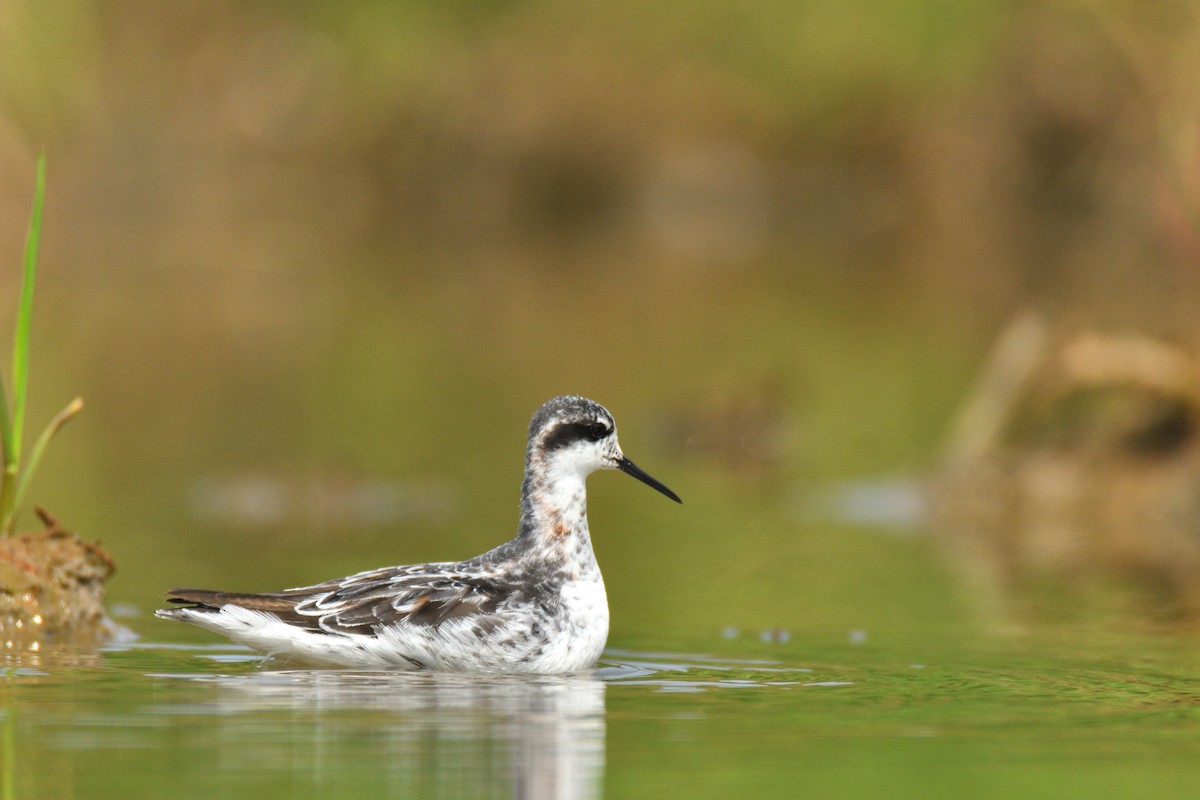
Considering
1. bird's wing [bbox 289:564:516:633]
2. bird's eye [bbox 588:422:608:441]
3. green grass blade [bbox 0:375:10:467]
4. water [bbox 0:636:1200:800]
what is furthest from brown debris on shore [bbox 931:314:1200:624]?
green grass blade [bbox 0:375:10:467]

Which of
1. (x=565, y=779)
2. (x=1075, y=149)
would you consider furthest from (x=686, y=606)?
(x=1075, y=149)

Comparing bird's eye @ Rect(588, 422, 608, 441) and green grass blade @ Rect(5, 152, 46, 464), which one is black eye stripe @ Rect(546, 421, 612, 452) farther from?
green grass blade @ Rect(5, 152, 46, 464)

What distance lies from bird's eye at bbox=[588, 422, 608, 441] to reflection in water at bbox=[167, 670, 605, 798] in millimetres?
1460

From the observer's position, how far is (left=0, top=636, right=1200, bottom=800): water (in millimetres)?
8203

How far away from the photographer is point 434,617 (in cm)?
1081

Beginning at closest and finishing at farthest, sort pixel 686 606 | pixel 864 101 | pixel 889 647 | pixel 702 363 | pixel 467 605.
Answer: pixel 467 605
pixel 889 647
pixel 686 606
pixel 702 363
pixel 864 101

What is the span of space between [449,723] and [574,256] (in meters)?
43.4

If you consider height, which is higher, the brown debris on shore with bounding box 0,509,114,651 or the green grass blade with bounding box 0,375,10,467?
the green grass blade with bounding box 0,375,10,467

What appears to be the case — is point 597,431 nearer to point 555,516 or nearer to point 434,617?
point 555,516

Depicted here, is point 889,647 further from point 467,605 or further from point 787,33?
point 787,33

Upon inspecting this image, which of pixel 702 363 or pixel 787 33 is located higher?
pixel 787 33

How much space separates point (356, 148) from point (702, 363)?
45.5 meters

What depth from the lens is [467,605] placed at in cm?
1091

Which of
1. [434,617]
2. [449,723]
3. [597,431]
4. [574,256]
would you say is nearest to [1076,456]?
[597,431]
